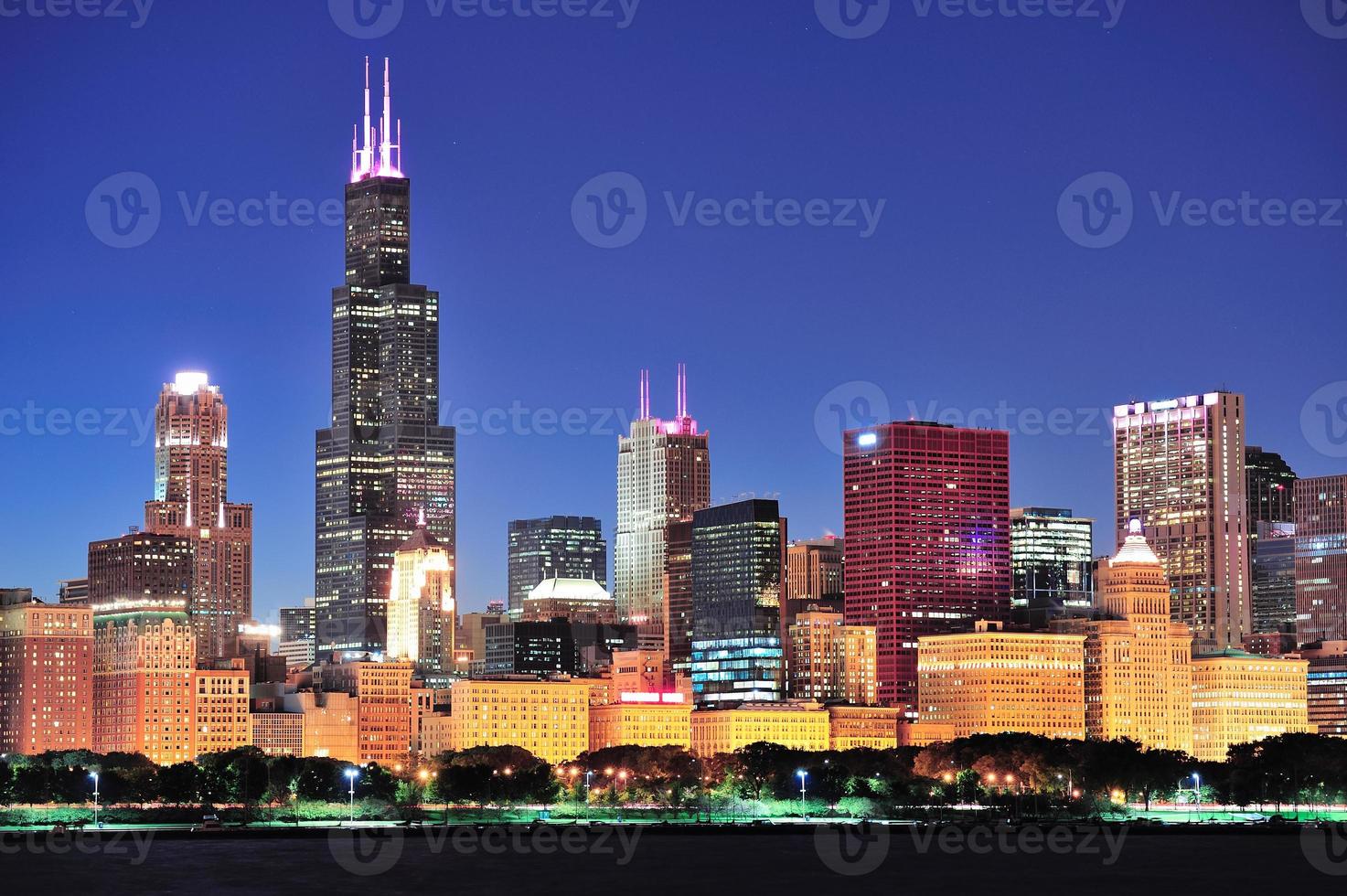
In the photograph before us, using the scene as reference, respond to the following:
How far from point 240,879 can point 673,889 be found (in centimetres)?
3198

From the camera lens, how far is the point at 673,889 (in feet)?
618

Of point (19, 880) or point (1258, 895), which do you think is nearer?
point (1258, 895)

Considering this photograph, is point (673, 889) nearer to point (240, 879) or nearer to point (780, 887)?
point (780, 887)

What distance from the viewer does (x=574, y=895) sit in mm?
186125

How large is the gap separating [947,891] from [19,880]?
67.9 metres

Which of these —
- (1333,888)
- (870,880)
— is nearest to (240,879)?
(870,880)

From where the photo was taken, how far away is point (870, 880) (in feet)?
650

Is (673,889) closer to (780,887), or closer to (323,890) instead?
(780,887)

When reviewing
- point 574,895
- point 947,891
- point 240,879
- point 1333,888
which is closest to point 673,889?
point 574,895

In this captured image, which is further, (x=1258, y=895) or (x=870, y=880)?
(x=870, y=880)

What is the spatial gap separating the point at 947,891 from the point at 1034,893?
620 centimetres

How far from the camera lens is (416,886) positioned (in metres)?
192

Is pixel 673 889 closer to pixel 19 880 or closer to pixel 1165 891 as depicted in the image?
pixel 1165 891

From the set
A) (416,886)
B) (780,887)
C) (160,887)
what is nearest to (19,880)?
(160,887)
